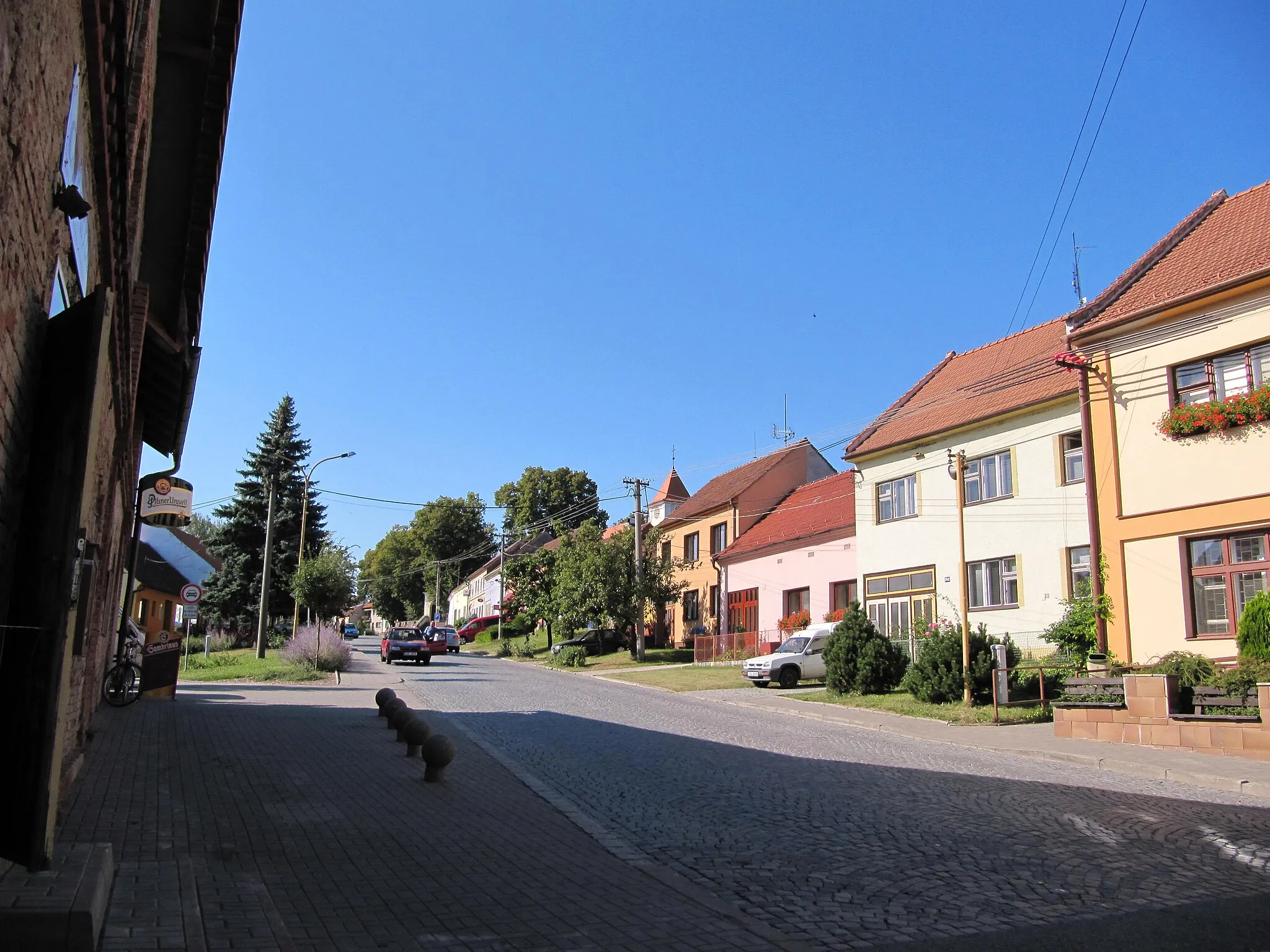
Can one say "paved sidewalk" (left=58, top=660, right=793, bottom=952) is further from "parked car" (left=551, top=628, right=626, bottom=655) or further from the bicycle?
"parked car" (left=551, top=628, right=626, bottom=655)

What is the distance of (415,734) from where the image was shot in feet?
37.8

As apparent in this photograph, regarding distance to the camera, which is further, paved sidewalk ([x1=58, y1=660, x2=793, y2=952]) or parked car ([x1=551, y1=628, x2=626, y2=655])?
parked car ([x1=551, y1=628, x2=626, y2=655])

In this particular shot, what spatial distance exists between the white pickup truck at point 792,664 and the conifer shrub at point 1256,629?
11.4 m

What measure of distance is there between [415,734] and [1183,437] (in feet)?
49.7

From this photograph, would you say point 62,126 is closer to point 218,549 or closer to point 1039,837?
point 1039,837

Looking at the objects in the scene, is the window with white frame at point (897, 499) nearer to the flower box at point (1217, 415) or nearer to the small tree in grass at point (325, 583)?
the flower box at point (1217, 415)

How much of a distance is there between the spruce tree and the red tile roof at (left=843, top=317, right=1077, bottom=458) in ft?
95.6

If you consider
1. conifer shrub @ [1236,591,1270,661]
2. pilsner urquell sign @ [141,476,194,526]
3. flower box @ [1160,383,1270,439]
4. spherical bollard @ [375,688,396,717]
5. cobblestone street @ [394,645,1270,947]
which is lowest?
cobblestone street @ [394,645,1270,947]

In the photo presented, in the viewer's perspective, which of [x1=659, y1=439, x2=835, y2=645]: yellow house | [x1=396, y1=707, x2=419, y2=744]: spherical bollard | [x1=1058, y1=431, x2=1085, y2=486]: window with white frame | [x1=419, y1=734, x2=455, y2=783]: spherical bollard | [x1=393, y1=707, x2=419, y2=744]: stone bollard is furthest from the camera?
[x1=659, y1=439, x2=835, y2=645]: yellow house

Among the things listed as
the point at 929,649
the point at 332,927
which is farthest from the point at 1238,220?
the point at 332,927

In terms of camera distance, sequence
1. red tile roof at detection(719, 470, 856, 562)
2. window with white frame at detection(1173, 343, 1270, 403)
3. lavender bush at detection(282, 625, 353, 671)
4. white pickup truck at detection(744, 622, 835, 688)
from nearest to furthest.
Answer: window with white frame at detection(1173, 343, 1270, 403) → white pickup truck at detection(744, 622, 835, 688) → lavender bush at detection(282, 625, 353, 671) → red tile roof at detection(719, 470, 856, 562)

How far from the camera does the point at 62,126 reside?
449cm

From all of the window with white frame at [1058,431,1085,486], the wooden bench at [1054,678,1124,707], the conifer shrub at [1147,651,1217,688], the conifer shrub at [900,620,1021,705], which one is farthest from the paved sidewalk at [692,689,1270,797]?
the window with white frame at [1058,431,1085,486]

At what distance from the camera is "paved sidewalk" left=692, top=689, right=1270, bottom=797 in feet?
39.4
